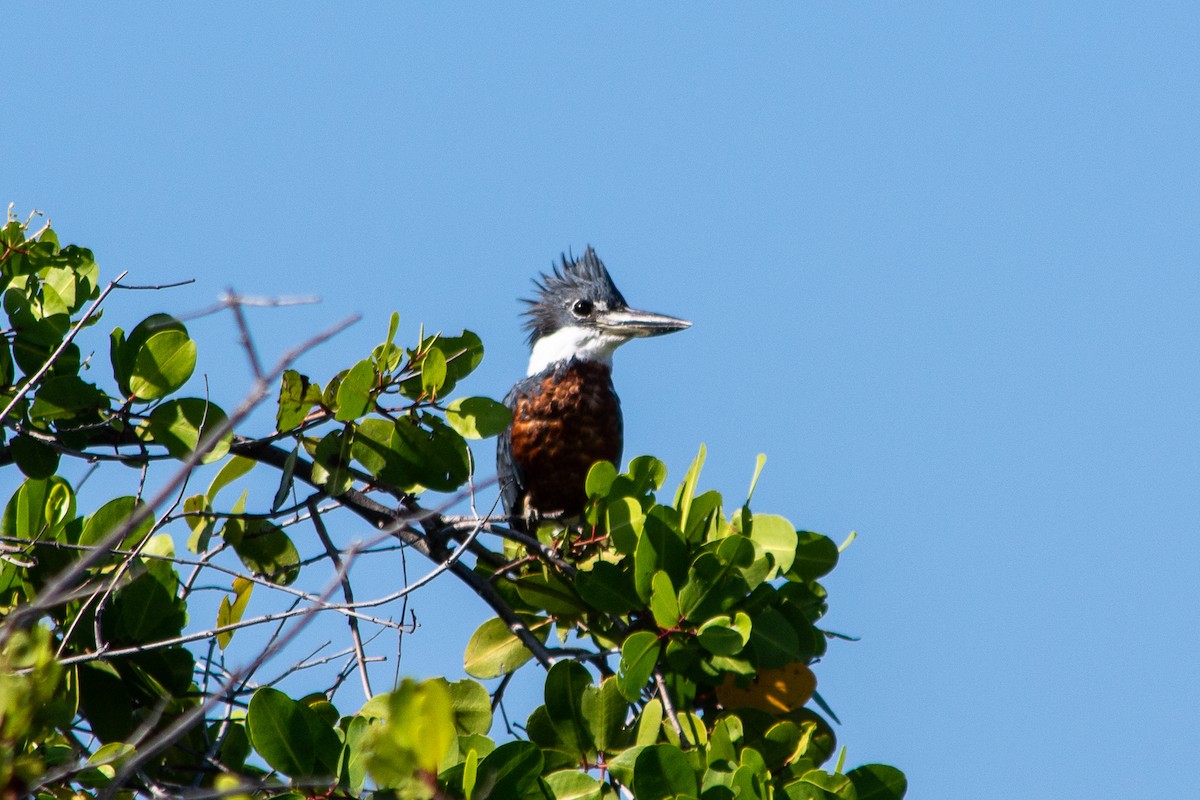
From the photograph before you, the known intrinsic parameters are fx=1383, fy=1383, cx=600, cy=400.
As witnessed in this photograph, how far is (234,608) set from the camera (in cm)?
336

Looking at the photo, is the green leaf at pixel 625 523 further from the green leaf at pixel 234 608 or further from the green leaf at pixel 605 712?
the green leaf at pixel 234 608

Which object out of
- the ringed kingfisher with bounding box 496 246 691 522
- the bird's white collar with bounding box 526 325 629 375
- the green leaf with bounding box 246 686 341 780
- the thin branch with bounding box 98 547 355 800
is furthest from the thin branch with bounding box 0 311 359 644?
the bird's white collar with bounding box 526 325 629 375

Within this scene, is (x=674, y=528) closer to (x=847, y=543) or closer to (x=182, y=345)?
(x=847, y=543)

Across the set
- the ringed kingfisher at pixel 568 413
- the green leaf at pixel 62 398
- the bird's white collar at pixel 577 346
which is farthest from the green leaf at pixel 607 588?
the bird's white collar at pixel 577 346

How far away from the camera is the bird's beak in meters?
4.98

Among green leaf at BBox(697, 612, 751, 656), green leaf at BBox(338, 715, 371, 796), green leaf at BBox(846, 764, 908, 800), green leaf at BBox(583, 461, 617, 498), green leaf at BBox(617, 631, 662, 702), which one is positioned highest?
green leaf at BBox(583, 461, 617, 498)

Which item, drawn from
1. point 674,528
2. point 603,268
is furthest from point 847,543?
point 603,268

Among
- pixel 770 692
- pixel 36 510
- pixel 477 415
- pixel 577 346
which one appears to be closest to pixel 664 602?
pixel 770 692

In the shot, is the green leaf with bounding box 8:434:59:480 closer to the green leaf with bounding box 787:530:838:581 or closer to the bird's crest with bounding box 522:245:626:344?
the green leaf with bounding box 787:530:838:581

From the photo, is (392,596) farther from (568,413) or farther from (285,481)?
(568,413)

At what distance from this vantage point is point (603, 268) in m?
5.41

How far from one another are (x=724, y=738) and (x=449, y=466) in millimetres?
870

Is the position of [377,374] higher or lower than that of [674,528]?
higher

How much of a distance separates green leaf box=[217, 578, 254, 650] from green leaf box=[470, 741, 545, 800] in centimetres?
116
